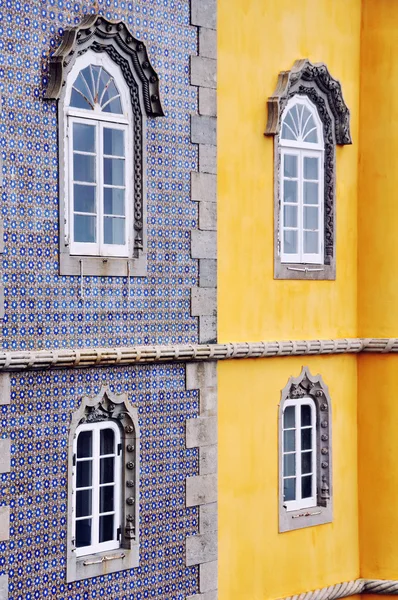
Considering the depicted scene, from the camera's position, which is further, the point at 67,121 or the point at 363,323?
the point at 363,323

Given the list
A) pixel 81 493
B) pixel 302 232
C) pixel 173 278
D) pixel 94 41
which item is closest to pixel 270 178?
pixel 302 232

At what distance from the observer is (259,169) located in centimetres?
1330

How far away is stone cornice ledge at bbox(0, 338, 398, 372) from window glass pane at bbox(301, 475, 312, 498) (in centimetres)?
131

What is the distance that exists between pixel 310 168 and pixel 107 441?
3.92 meters

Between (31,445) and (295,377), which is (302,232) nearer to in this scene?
(295,377)

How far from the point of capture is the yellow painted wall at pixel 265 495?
42.4 ft

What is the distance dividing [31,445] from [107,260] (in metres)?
1.78

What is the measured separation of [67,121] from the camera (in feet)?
37.8

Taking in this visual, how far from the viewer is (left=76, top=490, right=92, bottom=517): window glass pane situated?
11.7 m

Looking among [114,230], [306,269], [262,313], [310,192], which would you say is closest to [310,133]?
[310,192]

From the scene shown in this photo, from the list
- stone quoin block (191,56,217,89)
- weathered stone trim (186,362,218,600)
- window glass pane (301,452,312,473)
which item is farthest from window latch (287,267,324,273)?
stone quoin block (191,56,217,89)

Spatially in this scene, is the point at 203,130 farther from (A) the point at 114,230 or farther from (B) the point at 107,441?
(B) the point at 107,441

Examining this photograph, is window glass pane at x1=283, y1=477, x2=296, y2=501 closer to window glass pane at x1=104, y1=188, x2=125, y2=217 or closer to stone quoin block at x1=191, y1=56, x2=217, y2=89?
window glass pane at x1=104, y1=188, x2=125, y2=217

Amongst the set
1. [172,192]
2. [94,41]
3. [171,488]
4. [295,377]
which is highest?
[94,41]
